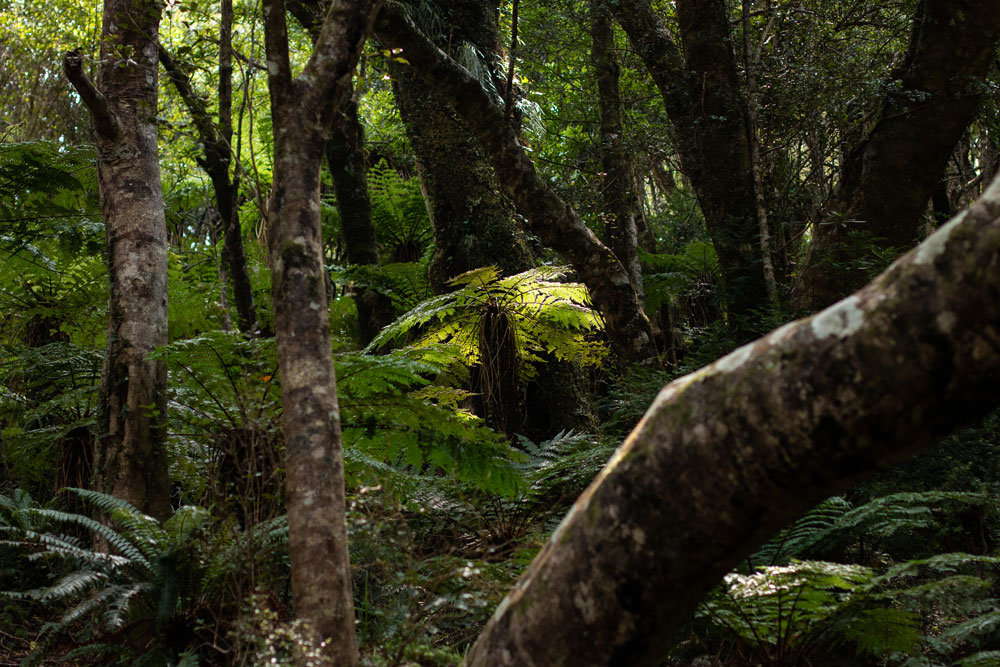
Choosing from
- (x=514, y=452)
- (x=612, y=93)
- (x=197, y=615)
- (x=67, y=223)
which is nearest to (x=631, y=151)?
(x=612, y=93)

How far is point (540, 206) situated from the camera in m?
6.08

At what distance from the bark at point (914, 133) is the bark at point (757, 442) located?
13.9 feet

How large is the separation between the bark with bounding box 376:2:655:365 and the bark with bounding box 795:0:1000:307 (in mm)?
1432

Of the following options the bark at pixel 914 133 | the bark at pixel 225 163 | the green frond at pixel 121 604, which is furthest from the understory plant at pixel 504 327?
→ the green frond at pixel 121 604

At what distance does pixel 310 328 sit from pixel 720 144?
201 inches

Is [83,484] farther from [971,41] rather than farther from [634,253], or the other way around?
[971,41]

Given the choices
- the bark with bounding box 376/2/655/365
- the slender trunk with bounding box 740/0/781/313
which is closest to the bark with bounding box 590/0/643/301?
the slender trunk with bounding box 740/0/781/313

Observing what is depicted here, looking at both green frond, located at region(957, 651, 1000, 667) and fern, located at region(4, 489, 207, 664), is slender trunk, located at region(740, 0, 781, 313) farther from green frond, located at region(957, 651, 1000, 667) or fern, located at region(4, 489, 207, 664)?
fern, located at region(4, 489, 207, 664)

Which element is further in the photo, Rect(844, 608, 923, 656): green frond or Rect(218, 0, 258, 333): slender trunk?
Rect(218, 0, 258, 333): slender trunk

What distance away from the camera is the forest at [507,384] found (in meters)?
1.76

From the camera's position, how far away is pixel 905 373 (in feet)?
4.96

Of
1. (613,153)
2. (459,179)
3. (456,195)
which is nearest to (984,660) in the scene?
(456,195)

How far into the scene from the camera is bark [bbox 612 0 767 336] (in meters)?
6.50

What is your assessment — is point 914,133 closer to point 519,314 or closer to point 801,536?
point 519,314
